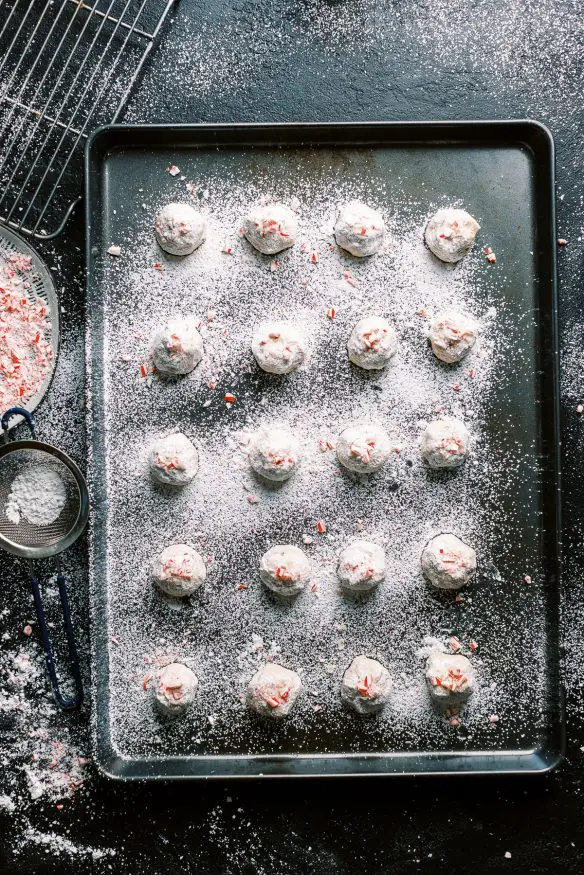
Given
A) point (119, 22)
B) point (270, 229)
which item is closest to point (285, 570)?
point (270, 229)

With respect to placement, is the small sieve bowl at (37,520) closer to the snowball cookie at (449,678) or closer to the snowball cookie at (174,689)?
the snowball cookie at (174,689)

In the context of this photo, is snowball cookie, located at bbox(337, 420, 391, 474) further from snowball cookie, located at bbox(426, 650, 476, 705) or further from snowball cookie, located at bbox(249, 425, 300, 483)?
snowball cookie, located at bbox(426, 650, 476, 705)

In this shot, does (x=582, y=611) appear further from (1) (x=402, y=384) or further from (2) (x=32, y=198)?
(2) (x=32, y=198)

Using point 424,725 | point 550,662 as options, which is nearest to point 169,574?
point 424,725

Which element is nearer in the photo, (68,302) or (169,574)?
(169,574)

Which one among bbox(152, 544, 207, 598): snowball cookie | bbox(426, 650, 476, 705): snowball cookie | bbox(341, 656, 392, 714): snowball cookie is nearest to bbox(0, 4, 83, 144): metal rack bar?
bbox(152, 544, 207, 598): snowball cookie
